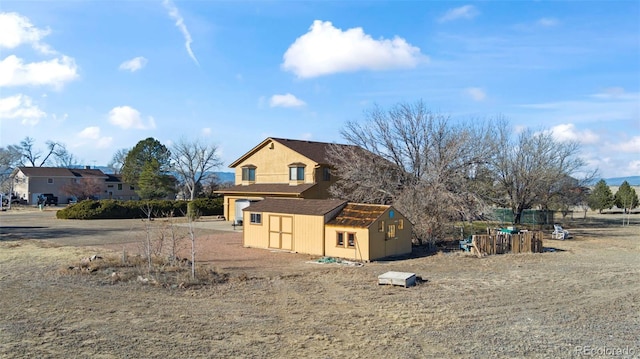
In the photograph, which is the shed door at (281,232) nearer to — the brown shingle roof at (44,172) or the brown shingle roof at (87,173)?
the brown shingle roof at (44,172)

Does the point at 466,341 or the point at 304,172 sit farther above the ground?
the point at 304,172

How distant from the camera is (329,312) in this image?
12406 millimetres

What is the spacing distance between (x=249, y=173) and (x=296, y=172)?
5757mm

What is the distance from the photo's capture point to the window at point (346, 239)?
2156 centimetres

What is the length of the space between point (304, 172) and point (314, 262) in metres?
18.3

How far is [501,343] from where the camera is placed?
33.2 ft

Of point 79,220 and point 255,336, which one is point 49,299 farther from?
point 79,220

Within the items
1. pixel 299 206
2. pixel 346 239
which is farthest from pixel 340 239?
pixel 299 206

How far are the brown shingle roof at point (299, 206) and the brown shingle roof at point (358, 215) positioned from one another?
0.49m

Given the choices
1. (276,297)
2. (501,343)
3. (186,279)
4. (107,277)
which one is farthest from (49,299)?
(501,343)

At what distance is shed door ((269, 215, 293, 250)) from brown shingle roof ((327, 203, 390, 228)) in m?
2.43

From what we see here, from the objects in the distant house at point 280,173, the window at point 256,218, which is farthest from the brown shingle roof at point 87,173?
the window at point 256,218

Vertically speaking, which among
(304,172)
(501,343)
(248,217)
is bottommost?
(501,343)

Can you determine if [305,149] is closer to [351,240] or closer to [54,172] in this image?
[351,240]
